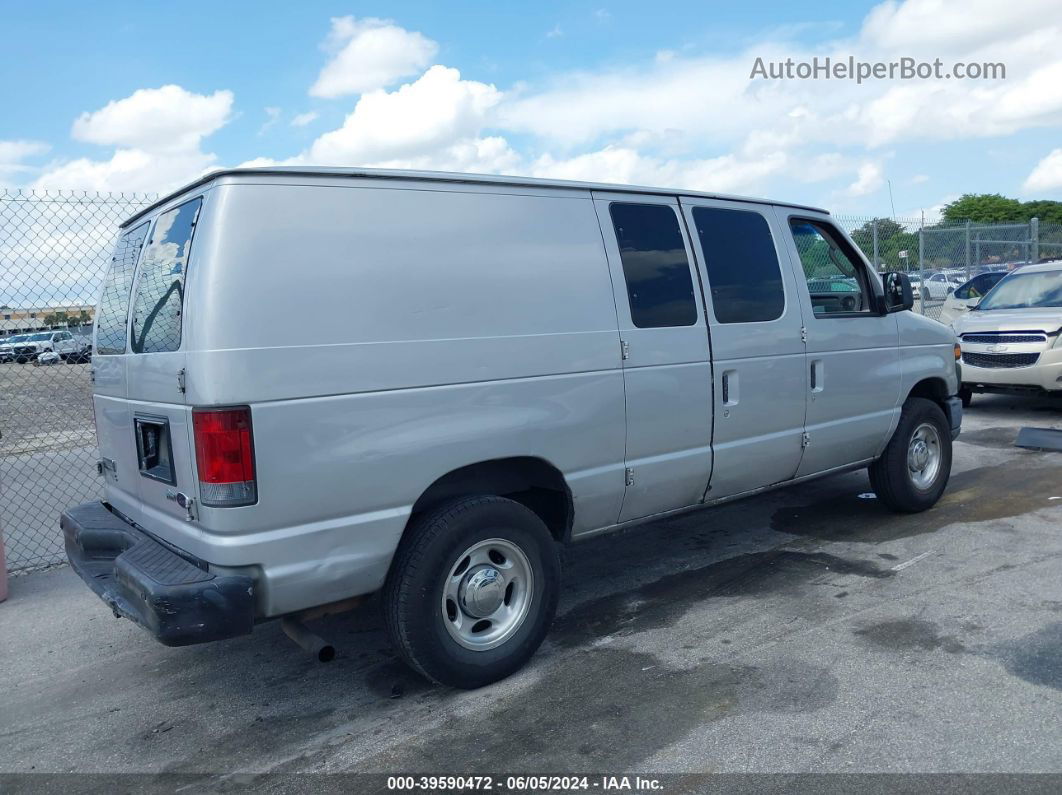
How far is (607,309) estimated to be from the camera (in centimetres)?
421

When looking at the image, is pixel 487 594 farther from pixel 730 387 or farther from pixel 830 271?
pixel 830 271

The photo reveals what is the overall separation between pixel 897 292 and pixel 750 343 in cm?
153

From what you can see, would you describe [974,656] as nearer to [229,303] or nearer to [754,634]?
[754,634]

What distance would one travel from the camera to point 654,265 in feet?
14.7

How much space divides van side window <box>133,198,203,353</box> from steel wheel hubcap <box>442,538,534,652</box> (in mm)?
1520

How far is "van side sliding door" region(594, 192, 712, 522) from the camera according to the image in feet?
14.1

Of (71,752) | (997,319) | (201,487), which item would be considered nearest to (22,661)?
(71,752)

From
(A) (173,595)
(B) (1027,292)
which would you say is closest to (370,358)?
(A) (173,595)

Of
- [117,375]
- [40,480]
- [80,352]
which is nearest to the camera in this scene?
[117,375]

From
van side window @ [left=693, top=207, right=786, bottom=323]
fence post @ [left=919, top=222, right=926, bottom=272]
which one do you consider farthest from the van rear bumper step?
fence post @ [left=919, top=222, right=926, bottom=272]

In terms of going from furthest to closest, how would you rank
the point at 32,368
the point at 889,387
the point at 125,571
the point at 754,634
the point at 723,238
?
the point at 32,368 < the point at 889,387 < the point at 723,238 < the point at 754,634 < the point at 125,571

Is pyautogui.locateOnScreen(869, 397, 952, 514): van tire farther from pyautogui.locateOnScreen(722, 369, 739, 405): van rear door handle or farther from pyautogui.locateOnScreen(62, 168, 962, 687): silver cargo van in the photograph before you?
pyautogui.locateOnScreen(722, 369, 739, 405): van rear door handle

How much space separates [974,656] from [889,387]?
2353 mm

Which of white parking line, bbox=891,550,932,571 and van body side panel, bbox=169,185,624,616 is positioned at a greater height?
van body side panel, bbox=169,185,624,616
